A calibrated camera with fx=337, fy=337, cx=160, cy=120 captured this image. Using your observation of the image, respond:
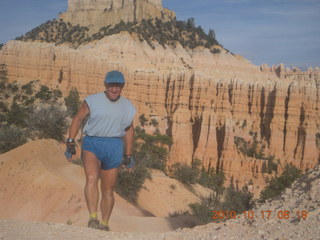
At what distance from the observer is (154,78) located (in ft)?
150

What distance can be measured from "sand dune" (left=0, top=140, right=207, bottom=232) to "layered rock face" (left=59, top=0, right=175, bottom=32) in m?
54.8

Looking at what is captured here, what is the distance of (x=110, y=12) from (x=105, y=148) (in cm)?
6740

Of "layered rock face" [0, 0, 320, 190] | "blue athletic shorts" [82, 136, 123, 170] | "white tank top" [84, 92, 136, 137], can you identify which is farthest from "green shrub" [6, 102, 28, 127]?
"white tank top" [84, 92, 136, 137]

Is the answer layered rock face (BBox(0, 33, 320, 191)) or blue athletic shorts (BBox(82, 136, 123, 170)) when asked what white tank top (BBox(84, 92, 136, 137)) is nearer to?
blue athletic shorts (BBox(82, 136, 123, 170))

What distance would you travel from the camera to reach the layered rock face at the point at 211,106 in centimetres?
3734

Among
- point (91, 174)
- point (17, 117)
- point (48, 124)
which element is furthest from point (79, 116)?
point (17, 117)

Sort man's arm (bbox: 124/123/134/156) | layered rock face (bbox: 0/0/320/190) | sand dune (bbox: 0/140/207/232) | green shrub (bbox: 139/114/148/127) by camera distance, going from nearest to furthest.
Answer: man's arm (bbox: 124/123/134/156) → sand dune (bbox: 0/140/207/232) → layered rock face (bbox: 0/0/320/190) → green shrub (bbox: 139/114/148/127)

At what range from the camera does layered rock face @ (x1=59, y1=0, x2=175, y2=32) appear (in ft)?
213

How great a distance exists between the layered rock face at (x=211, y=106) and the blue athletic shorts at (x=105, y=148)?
3185 centimetres

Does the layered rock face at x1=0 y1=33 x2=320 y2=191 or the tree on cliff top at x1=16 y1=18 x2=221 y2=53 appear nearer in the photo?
the layered rock face at x1=0 y1=33 x2=320 y2=191

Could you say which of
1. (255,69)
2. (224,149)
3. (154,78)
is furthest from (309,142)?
(255,69)

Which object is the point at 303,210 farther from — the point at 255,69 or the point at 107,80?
the point at 255,69

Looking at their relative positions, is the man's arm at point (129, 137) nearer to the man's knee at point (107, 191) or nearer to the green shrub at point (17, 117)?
the man's knee at point (107, 191)

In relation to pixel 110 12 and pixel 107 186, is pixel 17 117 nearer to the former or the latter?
pixel 107 186
